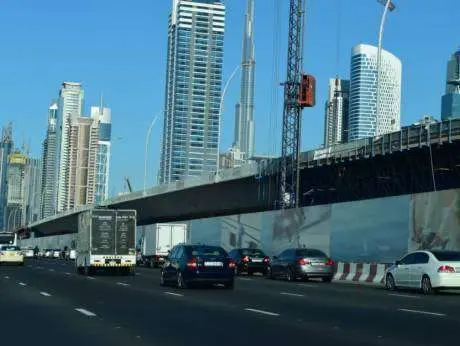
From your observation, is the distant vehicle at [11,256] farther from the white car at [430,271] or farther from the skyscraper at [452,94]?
the white car at [430,271]

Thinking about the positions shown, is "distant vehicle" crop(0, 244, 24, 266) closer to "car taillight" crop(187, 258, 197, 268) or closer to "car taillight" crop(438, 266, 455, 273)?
"car taillight" crop(187, 258, 197, 268)

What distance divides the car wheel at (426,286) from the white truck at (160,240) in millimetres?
32713

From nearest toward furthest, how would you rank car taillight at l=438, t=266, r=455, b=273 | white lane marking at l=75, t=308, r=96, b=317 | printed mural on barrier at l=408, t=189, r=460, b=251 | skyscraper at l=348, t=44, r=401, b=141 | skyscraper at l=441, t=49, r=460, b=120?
1. white lane marking at l=75, t=308, r=96, b=317
2. car taillight at l=438, t=266, r=455, b=273
3. printed mural on barrier at l=408, t=189, r=460, b=251
4. skyscraper at l=441, t=49, r=460, b=120
5. skyscraper at l=348, t=44, r=401, b=141

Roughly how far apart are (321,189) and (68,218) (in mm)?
78577

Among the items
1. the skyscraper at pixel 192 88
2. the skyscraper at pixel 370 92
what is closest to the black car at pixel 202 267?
the skyscraper at pixel 370 92

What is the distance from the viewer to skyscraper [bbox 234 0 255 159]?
9156 centimetres

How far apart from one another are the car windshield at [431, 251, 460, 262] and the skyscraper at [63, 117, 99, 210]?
140 m

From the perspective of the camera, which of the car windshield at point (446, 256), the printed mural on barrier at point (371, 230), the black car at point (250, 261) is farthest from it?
the black car at point (250, 261)

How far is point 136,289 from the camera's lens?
26.0 m

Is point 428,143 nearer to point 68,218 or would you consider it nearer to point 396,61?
point 396,61

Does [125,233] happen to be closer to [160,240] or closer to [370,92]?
[160,240]

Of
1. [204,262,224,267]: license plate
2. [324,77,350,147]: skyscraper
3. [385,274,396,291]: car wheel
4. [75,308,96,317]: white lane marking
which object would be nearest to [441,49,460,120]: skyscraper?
[324,77,350,147]: skyscraper

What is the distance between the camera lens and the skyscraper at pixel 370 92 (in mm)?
77000

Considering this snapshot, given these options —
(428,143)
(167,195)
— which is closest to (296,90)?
(428,143)
